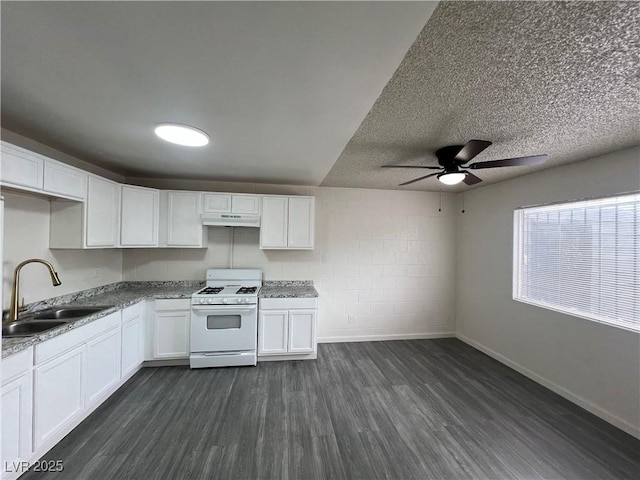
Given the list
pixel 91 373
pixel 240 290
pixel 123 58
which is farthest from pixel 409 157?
pixel 91 373

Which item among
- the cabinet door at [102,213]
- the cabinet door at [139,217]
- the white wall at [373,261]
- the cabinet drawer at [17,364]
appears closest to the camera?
the cabinet drawer at [17,364]

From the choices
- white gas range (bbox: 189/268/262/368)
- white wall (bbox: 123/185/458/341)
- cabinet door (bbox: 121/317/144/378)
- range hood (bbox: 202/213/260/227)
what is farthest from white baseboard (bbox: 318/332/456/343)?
cabinet door (bbox: 121/317/144/378)

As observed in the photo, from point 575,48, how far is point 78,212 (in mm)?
3723

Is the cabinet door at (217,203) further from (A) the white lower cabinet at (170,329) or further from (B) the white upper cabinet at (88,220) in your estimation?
(A) the white lower cabinet at (170,329)

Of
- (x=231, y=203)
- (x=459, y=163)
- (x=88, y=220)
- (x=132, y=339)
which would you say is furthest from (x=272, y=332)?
(x=459, y=163)

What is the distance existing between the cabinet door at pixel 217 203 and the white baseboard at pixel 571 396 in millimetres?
4180

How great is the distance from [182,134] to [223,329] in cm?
220

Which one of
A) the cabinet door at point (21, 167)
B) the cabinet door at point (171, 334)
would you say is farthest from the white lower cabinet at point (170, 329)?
the cabinet door at point (21, 167)

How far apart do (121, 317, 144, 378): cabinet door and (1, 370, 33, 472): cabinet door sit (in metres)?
0.99

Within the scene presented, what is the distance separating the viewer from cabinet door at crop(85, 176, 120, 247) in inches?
97.3

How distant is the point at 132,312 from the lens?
8.89 ft

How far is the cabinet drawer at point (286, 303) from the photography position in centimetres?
317

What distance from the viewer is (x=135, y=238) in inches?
119

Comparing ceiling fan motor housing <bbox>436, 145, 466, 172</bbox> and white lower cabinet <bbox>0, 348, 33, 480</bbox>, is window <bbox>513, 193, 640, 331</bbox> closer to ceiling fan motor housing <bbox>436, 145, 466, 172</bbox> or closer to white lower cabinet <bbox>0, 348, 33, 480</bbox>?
ceiling fan motor housing <bbox>436, 145, 466, 172</bbox>
